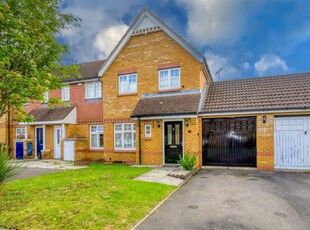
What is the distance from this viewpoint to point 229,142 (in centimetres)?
1156

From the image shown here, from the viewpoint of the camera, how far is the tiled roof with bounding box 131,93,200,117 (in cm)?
1156

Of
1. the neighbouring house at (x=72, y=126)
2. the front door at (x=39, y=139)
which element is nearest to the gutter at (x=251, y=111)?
the neighbouring house at (x=72, y=126)

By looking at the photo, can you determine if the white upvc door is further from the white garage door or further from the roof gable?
the white garage door

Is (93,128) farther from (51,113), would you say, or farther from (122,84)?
(122,84)

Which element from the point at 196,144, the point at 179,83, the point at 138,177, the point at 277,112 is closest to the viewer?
the point at 138,177

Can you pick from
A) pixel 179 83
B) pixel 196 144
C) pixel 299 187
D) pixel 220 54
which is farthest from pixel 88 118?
pixel 220 54

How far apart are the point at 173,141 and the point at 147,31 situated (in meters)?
7.41

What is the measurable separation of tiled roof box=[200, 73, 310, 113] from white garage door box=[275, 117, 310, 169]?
2.89 feet

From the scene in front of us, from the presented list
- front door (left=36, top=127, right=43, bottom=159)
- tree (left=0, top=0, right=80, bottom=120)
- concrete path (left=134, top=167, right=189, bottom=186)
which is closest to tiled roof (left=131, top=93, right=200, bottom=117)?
concrete path (left=134, top=167, right=189, bottom=186)

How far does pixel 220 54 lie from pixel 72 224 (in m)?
34.2

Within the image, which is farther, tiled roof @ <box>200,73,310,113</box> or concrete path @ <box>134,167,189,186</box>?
tiled roof @ <box>200,73,310,113</box>

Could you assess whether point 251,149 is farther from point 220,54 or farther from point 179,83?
point 220,54

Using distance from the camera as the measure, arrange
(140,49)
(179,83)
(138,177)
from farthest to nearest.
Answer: (140,49) < (179,83) < (138,177)

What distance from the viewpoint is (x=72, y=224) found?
446 cm
